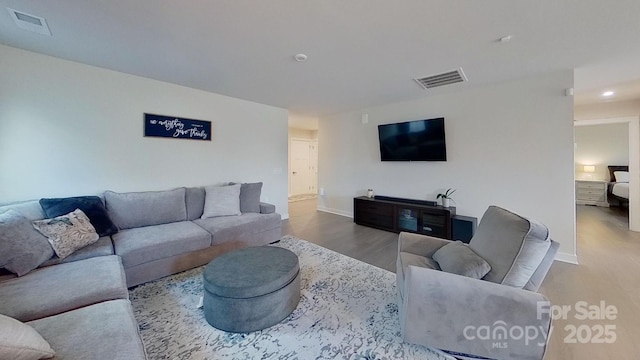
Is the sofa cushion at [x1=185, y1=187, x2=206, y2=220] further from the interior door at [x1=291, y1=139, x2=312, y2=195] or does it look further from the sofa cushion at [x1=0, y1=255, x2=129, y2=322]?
the interior door at [x1=291, y1=139, x2=312, y2=195]

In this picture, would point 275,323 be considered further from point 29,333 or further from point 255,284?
point 29,333

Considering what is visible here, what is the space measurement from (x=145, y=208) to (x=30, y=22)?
1963mm

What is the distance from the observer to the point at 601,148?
6.86m

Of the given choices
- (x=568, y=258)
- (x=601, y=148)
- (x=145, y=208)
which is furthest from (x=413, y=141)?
(x=601, y=148)

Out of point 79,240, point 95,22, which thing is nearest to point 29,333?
point 79,240

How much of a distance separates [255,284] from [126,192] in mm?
2651

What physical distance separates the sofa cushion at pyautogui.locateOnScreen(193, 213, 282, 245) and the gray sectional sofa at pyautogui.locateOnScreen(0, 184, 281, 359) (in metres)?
0.01

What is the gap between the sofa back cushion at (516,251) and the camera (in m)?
1.46

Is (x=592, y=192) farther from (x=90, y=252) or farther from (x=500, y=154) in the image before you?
(x=90, y=252)

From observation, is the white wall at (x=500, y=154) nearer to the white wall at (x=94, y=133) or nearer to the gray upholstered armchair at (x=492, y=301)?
the gray upholstered armchair at (x=492, y=301)

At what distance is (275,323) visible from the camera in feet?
6.12

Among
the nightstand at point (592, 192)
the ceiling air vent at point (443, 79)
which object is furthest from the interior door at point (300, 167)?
the nightstand at point (592, 192)

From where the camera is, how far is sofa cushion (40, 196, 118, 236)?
241 cm

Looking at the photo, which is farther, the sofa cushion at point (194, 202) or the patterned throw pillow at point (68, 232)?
the sofa cushion at point (194, 202)
